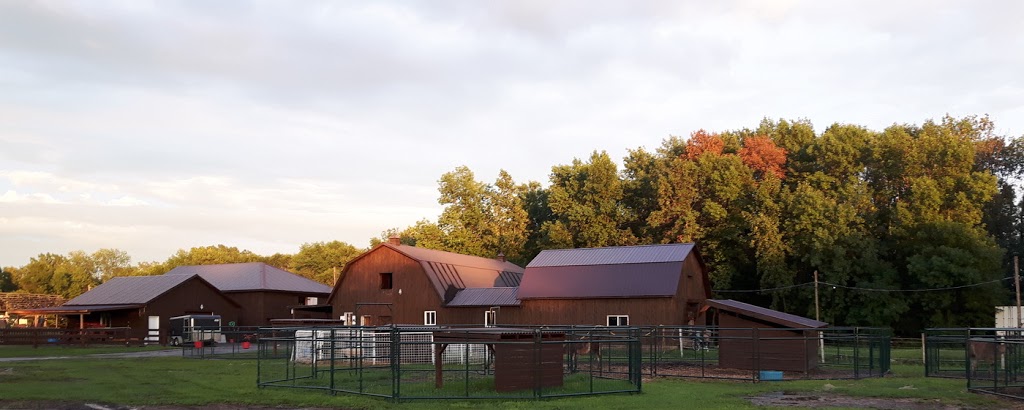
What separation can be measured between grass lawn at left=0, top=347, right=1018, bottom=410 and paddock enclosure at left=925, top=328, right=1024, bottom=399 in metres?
0.62

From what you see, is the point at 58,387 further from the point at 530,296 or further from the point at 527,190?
→ the point at 527,190

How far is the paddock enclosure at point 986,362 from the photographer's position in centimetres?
2080

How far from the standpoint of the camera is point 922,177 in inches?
2125

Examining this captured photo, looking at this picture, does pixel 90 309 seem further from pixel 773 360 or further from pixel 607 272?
pixel 773 360

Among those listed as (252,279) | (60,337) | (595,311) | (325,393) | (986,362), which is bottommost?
(60,337)

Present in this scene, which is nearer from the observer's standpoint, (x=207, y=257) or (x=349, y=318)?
(x=349, y=318)

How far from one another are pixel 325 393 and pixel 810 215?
1667 inches

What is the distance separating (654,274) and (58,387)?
30.1 meters

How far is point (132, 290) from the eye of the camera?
57031 mm

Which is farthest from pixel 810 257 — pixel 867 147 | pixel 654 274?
Answer: pixel 654 274

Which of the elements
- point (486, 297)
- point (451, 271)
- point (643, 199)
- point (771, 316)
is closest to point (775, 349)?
point (771, 316)

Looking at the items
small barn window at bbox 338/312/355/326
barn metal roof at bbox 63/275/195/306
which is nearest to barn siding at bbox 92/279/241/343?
barn metal roof at bbox 63/275/195/306

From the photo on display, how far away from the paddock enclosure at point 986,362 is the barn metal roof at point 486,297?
23.9 m

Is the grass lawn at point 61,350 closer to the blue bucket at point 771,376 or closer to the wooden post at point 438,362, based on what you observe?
the wooden post at point 438,362
